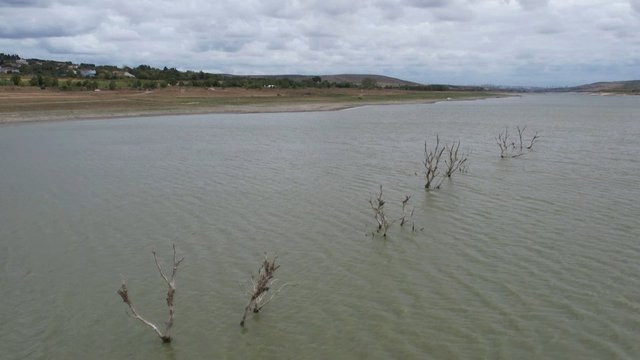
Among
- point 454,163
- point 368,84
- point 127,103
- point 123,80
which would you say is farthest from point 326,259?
point 368,84

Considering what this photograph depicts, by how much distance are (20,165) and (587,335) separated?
69.7ft

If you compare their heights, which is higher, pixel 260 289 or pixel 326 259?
pixel 260 289

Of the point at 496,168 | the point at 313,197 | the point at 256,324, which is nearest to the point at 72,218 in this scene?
the point at 313,197

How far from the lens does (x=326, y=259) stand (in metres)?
10.4

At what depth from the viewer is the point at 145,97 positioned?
61.6 metres

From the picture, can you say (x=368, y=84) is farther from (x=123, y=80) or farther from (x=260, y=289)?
(x=260, y=289)

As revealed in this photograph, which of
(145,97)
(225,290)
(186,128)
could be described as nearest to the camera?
(225,290)

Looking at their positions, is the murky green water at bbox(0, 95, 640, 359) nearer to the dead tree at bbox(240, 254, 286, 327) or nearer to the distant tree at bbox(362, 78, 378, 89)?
the dead tree at bbox(240, 254, 286, 327)

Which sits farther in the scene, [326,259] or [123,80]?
[123,80]

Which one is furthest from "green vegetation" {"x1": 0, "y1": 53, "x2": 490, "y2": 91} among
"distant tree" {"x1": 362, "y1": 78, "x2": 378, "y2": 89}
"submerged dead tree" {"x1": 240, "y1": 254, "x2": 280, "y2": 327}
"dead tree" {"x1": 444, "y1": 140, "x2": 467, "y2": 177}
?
"submerged dead tree" {"x1": 240, "y1": 254, "x2": 280, "y2": 327}

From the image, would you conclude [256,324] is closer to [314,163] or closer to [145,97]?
[314,163]

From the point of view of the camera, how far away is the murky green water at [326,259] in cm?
741

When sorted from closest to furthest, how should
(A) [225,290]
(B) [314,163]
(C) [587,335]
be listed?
1. (C) [587,335]
2. (A) [225,290]
3. (B) [314,163]

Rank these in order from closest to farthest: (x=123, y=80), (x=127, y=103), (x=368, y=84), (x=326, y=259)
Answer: (x=326, y=259), (x=127, y=103), (x=123, y=80), (x=368, y=84)
